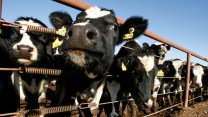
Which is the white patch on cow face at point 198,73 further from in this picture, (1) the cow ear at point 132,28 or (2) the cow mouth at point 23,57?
(2) the cow mouth at point 23,57

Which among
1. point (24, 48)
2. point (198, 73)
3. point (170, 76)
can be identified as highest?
point (24, 48)

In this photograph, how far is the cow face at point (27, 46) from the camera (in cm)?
361

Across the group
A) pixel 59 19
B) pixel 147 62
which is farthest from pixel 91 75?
pixel 147 62

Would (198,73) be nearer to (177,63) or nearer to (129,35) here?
(177,63)

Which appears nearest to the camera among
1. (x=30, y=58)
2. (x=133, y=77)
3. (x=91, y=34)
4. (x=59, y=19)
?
(x=91, y=34)

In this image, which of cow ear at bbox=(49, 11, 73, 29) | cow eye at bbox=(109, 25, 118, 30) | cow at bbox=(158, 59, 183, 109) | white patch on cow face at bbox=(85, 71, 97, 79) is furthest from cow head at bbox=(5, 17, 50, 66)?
cow at bbox=(158, 59, 183, 109)

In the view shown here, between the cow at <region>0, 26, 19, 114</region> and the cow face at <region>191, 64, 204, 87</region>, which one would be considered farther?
the cow face at <region>191, 64, 204, 87</region>

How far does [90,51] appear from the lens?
3.38m

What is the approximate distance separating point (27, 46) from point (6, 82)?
2.78ft

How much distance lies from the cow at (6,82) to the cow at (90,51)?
2.26 feet

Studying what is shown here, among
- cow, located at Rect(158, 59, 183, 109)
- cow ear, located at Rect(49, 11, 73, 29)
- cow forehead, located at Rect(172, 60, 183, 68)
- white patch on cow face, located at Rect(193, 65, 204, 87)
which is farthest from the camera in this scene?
white patch on cow face, located at Rect(193, 65, 204, 87)

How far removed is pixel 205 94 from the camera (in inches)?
630

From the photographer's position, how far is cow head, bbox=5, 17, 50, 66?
11.8 feet

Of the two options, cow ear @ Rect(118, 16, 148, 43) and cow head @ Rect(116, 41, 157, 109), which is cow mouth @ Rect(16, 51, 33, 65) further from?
cow head @ Rect(116, 41, 157, 109)
